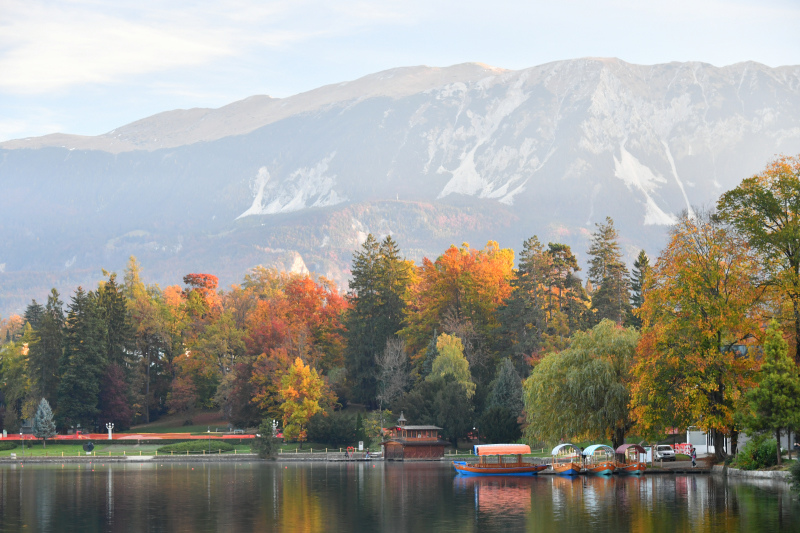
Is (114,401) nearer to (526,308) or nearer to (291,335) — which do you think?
(291,335)

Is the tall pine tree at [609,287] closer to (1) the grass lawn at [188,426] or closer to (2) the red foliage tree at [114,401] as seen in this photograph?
(1) the grass lawn at [188,426]

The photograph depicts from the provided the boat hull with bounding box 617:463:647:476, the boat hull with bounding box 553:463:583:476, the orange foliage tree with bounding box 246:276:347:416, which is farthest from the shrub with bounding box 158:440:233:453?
the boat hull with bounding box 617:463:647:476

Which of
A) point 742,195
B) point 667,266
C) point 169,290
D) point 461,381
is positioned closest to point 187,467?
point 461,381

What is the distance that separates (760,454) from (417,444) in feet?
146

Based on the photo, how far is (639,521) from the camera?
36875 millimetres

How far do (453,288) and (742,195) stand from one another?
2396 inches

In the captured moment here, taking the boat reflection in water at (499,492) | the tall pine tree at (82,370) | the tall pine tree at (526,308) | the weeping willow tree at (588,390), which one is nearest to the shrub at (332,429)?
the tall pine tree at (526,308)

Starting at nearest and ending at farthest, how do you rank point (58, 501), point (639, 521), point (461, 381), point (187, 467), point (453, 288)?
point (639, 521), point (58, 501), point (187, 467), point (461, 381), point (453, 288)

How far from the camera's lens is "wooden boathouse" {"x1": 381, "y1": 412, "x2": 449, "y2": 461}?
93.1m

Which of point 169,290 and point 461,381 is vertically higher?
point 169,290

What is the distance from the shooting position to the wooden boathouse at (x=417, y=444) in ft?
305

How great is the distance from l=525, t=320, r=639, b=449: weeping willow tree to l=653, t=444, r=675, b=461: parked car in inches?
107

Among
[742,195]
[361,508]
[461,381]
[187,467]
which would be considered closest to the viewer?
[361,508]

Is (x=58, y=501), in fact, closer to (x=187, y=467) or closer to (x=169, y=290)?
(x=187, y=467)
